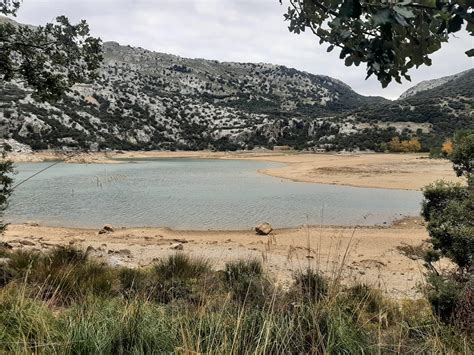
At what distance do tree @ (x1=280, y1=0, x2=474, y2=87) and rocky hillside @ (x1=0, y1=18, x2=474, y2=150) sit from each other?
1555 inches

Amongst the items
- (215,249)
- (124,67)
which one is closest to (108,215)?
(215,249)

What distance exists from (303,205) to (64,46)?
17.7 meters

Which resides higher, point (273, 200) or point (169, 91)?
point (169, 91)

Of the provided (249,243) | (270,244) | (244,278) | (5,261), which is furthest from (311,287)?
(249,243)

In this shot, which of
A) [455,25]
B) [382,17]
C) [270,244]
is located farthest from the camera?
[270,244]

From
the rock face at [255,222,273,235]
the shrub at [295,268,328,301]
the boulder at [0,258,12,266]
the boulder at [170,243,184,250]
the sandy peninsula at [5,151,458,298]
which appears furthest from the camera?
the rock face at [255,222,273,235]

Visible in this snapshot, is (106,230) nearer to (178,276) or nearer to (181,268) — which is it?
(181,268)

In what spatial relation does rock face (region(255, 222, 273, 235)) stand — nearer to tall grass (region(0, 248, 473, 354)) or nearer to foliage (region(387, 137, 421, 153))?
tall grass (region(0, 248, 473, 354))

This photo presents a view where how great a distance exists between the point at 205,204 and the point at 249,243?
917cm

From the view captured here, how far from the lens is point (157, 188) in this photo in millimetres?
30484

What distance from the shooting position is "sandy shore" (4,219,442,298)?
11.0 metres

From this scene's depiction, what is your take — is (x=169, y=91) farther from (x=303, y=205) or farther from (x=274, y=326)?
(x=274, y=326)

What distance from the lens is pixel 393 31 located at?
2.02 m

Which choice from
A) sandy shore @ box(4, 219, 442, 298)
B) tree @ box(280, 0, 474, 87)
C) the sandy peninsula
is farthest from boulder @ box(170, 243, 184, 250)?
tree @ box(280, 0, 474, 87)
